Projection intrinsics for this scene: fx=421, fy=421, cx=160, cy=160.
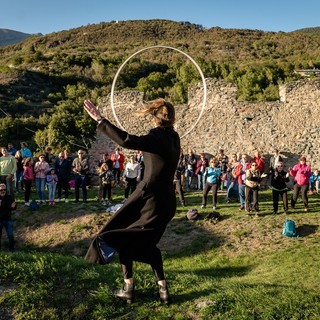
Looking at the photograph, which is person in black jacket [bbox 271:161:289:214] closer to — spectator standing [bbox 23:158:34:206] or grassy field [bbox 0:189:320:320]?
grassy field [bbox 0:189:320:320]

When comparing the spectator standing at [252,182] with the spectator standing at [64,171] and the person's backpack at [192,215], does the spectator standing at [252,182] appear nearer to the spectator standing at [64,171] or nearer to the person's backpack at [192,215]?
the person's backpack at [192,215]

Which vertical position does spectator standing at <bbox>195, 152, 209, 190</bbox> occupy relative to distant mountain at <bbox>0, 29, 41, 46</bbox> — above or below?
below

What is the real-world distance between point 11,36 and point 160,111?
197636 mm

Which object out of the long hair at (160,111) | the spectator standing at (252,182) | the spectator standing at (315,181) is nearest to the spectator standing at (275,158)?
the spectator standing at (315,181)

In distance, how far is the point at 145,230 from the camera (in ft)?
14.5

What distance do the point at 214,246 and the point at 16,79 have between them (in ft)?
135

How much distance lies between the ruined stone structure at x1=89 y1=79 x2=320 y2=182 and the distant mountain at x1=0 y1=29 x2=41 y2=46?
157408 millimetres

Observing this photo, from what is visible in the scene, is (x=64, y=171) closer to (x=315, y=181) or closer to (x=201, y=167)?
(x=201, y=167)

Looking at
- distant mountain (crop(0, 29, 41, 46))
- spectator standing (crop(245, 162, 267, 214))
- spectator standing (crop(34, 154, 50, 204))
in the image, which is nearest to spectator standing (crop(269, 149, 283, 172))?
spectator standing (crop(245, 162, 267, 214))

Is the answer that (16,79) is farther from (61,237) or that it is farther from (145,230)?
(145,230)

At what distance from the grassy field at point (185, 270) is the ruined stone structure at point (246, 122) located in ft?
14.7

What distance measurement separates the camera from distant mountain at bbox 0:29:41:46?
168m

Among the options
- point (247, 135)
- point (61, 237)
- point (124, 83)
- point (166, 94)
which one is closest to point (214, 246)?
point (61, 237)

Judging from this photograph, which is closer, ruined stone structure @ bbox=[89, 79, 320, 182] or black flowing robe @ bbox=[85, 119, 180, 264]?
black flowing robe @ bbox=[85, 119, 180, 264]
